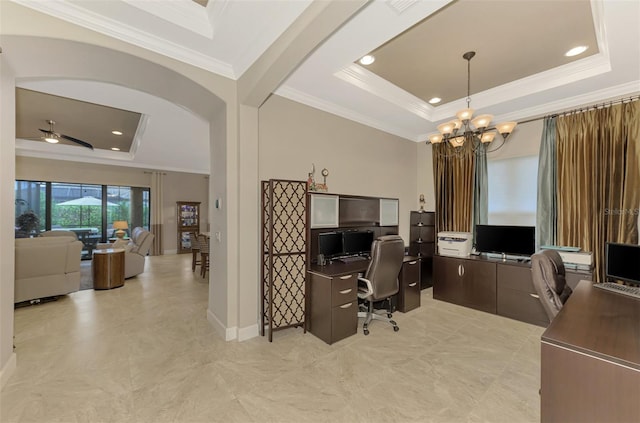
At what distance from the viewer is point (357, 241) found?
3.73 metres

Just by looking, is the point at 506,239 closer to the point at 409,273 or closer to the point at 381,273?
the point at 409,273

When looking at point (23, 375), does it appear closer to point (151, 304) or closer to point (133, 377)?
point (133, 377)

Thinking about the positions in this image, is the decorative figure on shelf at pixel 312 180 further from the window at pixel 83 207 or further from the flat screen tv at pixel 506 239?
the window at pixel 83 207

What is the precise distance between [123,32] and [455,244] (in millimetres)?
4617

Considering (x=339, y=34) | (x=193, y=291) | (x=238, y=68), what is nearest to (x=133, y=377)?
(x=193, y=291)

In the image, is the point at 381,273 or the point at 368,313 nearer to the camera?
the point at 381,273

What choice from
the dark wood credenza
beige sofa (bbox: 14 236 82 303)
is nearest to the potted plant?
beige sofa (bbox: 14 236 82 303)

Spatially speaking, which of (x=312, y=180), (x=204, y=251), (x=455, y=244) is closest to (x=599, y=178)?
(x=455, y=244)

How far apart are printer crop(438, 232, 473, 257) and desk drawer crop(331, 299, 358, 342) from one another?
2047 millimetres

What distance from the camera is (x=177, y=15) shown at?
2.14 m

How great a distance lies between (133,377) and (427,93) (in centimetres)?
458

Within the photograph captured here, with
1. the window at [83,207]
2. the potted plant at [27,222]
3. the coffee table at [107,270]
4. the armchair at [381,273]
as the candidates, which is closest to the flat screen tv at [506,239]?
the armchair at [381,273]

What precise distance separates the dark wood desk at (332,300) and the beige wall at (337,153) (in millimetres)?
1206

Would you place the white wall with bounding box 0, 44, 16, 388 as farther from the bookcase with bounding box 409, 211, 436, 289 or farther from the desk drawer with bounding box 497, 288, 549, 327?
the desk drawer with bounding box 497, 288, 549, 327
